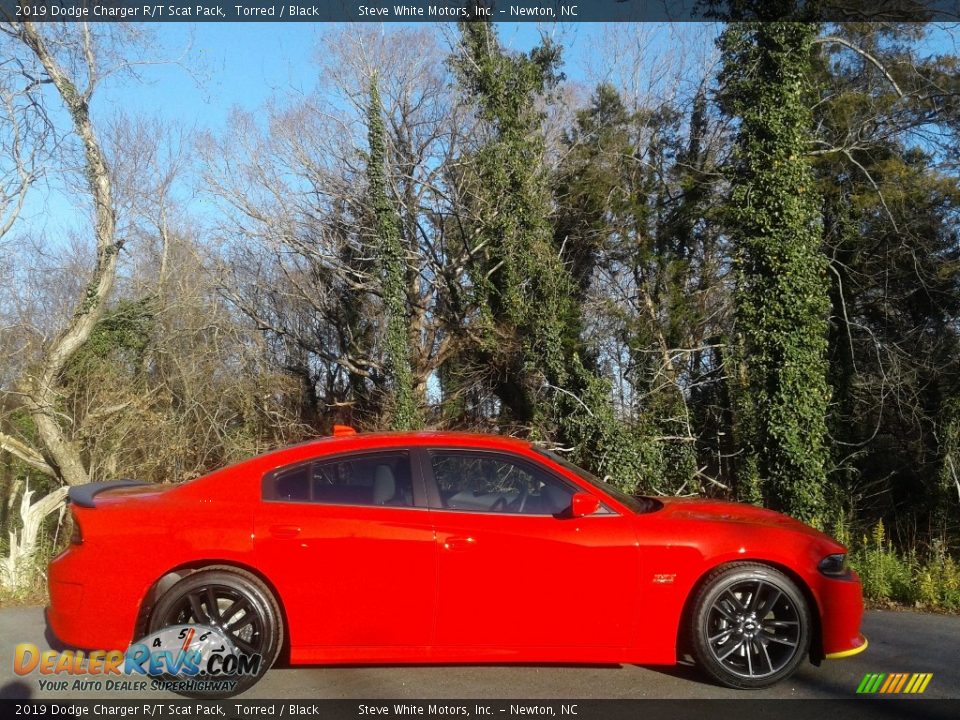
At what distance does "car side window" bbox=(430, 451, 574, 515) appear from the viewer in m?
4.90

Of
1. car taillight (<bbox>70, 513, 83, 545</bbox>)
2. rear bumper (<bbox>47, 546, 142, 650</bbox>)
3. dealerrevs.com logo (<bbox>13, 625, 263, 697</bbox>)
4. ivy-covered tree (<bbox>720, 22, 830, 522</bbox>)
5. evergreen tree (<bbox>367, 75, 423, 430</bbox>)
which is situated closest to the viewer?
dealerrevs.com logo (<bbox>13, 625, 263, 697</bbox>)

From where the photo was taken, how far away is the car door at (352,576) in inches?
182

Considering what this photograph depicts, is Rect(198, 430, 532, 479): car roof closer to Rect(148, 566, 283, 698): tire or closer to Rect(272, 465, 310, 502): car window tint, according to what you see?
Rect(272, 465, 310, 502): car window tint

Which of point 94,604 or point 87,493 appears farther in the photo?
point 87,493

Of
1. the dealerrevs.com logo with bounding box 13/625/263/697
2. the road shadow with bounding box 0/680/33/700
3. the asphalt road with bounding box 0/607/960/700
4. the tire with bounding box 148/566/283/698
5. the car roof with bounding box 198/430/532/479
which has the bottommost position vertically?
the road shadow with bounding box 0/680/33/700

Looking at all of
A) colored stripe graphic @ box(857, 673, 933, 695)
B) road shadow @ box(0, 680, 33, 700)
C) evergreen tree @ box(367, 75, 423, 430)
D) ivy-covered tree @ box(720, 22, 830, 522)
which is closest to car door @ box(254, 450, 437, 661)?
road shadow @ box(0, 680, 33, 700)

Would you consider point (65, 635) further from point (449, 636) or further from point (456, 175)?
point (456, 175)

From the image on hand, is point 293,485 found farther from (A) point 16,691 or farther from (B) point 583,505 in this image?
(A) point 16,691

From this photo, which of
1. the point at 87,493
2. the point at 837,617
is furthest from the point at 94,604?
the point at 837,617

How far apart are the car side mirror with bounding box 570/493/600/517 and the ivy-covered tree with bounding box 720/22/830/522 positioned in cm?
697

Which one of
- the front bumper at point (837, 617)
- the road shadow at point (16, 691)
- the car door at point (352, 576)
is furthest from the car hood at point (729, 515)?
the road shadow at point (16, 691)

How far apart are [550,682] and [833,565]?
1811 millimetres

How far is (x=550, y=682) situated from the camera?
15.5 feet

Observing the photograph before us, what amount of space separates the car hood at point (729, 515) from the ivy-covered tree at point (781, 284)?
5.89 m
